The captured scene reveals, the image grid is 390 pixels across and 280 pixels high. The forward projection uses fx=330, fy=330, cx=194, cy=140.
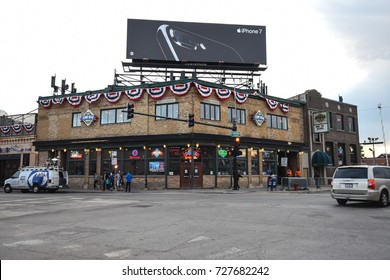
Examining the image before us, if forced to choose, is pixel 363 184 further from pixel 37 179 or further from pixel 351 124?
pixel 351 124

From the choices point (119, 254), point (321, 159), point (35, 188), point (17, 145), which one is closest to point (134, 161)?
point (35, 188)

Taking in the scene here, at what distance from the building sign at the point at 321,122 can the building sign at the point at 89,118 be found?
80.3 feet

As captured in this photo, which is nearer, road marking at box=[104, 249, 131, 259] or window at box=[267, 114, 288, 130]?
road marking at box=[104, 249, 131, 259]

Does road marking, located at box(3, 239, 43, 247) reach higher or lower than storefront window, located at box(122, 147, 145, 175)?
lower

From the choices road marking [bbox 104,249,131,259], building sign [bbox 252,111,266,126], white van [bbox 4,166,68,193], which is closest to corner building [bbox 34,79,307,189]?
building sign [bbox 252,111,266,126]

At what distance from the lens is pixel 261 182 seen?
33.5m

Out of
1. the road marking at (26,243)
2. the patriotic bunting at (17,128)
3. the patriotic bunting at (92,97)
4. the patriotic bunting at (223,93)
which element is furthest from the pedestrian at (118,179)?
the road marking at (26,243)

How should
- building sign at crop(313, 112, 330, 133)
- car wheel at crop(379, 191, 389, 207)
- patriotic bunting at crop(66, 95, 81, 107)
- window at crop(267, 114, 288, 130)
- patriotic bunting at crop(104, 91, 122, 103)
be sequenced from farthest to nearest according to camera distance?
1. building sign at crop(313, 112, 330, 133)
2. window at crop(267, 114, 288, 130)
3. patriotic bunting at crop(66, 95, 81, 107)
4. patriotic bunting at crop(104, 91, 122, 103)
5. car wheel at crop(379, 191, 389, 207)

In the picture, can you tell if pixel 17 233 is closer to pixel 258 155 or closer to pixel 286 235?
pixel 286 235

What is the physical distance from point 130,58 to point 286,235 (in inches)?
1239

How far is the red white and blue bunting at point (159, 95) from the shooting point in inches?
1177

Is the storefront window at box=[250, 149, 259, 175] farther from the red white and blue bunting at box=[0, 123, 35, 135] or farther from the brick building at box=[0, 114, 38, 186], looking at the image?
the red white and blue bunting at box=[0, 123, 35, 135]

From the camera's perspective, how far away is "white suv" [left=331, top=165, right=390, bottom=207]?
13.5 metres

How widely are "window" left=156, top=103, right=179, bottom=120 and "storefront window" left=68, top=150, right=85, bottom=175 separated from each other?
32.6 ft
